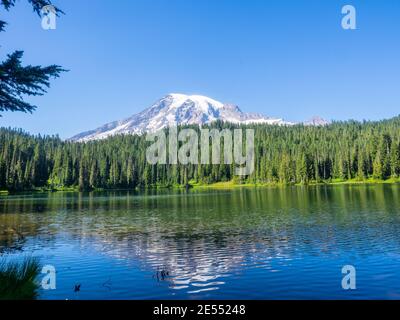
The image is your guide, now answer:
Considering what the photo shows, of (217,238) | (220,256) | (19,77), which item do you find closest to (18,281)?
(19,77)

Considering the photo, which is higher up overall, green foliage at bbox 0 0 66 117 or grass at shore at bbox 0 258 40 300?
green foliage at bbox 0 0 66 117

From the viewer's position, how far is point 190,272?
88.6 ft

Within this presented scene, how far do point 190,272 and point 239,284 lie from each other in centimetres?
466

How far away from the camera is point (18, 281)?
14023 millimetres

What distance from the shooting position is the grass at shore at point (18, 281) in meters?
13.3

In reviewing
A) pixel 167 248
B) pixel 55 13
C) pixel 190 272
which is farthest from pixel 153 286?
pixel 55 13

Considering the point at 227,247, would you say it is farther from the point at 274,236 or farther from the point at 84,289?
the point at 84,289

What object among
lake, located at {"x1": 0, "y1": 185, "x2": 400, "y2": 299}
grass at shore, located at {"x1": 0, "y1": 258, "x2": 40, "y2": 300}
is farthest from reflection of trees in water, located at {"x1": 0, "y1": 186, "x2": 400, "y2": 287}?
grass at shore, located at {"x1": 0, "y1": 258, "x2": 40, "y2": 300}

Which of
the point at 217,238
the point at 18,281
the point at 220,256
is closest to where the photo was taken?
the point at 18,281

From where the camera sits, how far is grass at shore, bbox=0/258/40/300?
1328cm

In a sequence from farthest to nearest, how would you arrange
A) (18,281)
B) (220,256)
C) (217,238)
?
(217,238) → (220,256) → (18,281)

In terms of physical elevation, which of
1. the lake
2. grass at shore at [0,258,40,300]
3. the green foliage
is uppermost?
the green foliage

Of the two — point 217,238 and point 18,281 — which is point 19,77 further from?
point 217,238

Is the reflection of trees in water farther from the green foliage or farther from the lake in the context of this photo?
the green foliage
